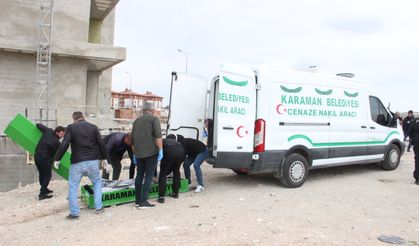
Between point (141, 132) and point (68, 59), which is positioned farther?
point (68, 59)

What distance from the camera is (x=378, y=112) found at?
9766mm

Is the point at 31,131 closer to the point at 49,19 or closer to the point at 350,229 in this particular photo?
the point at 350,229

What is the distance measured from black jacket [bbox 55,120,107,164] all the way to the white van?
221 centimetres

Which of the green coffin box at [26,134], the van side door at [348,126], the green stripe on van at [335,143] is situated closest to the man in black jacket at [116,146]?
the green coffin box at [26,134]

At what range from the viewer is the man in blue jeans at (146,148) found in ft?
21.1

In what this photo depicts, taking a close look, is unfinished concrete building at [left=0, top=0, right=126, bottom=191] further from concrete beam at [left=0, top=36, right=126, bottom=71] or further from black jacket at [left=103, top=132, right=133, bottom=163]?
black jacket at [left=103, top=132, right=133, bottom=163]

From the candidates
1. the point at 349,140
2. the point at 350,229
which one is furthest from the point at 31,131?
the point at 349,140

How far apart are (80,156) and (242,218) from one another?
2.67m

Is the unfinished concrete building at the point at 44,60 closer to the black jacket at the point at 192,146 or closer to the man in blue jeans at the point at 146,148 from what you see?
the black jacket at the point at 192,146

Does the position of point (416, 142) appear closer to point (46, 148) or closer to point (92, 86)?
point (46, 148)

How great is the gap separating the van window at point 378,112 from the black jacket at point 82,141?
6.67 metres

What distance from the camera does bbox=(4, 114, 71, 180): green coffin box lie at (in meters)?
7.72

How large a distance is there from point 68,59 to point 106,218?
13.9m

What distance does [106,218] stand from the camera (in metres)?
6.03
